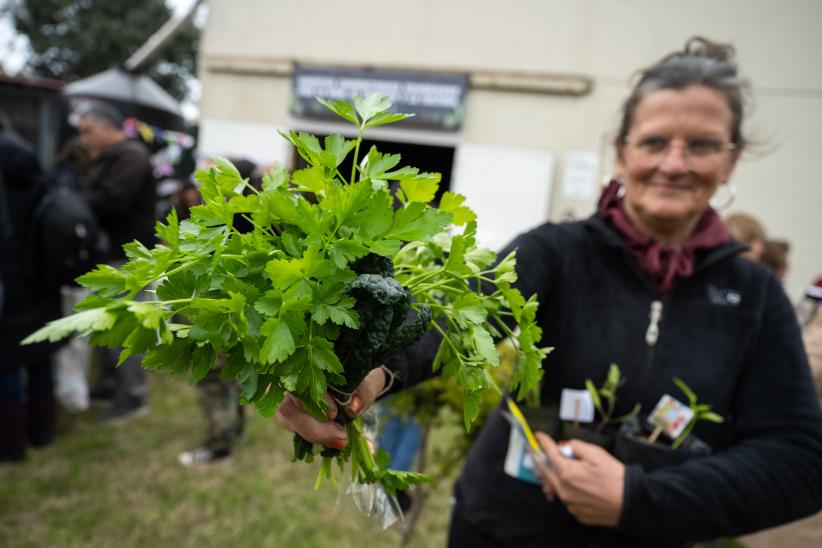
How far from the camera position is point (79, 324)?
0.56m

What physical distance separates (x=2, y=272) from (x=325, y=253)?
303cm

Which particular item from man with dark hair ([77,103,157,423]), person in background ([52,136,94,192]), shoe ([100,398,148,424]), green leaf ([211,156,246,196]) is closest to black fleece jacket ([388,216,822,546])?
green leaf ([211,156,246,196])

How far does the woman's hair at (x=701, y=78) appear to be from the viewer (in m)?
1.40

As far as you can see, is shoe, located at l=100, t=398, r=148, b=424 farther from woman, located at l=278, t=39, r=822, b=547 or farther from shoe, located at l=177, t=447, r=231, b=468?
woman, located at l=278, t=39, r=822, b=547

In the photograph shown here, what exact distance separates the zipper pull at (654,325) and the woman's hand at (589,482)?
0.99ft

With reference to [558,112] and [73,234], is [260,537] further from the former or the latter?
[558,112]

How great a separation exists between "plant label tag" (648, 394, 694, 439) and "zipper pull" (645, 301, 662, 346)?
5.7 inches

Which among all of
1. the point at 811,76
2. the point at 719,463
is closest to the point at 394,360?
the point at 719,463

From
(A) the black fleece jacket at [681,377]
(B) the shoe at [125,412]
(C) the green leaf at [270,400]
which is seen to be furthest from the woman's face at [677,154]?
(B) the shoe at [125,412]

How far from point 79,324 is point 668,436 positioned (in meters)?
1.33

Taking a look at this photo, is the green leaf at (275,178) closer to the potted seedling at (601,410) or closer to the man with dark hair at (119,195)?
the potted seedling at (601,410)

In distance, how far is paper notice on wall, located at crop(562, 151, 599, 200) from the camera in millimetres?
6727

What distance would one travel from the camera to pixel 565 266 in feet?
4.72

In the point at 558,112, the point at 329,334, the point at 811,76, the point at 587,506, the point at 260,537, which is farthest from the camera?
the point at 558,112
